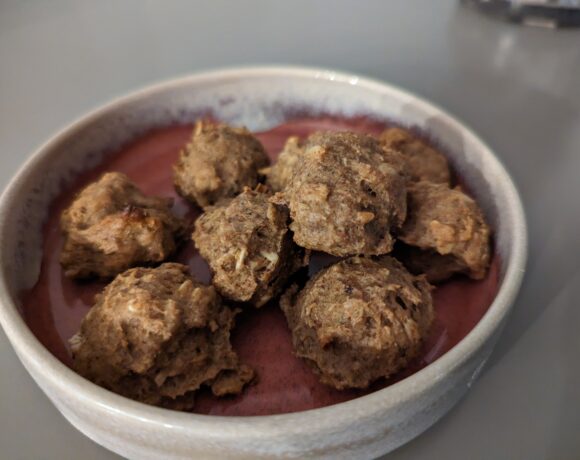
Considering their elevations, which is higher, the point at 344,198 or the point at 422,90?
the point at 344,198

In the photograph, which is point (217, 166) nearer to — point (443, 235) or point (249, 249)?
point (249, 249)

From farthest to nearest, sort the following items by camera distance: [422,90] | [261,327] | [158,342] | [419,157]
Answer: [422,90]
[419,157]
[261,327]
[158,342]

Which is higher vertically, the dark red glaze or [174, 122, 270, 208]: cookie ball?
[174, 122, 270, 208]: cookie ball

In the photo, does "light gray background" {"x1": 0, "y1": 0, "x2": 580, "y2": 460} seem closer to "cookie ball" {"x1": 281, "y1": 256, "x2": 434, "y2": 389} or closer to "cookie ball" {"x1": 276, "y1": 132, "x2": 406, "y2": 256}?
"cookie ball" {"x1": 281, "y1": 256, "x2": 434, "y2": 389}

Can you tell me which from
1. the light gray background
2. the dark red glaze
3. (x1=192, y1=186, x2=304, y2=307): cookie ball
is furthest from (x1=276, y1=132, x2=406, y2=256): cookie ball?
the light gray background

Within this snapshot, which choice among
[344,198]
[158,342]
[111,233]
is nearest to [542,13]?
[344,198]

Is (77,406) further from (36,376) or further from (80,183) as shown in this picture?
(80,183)
